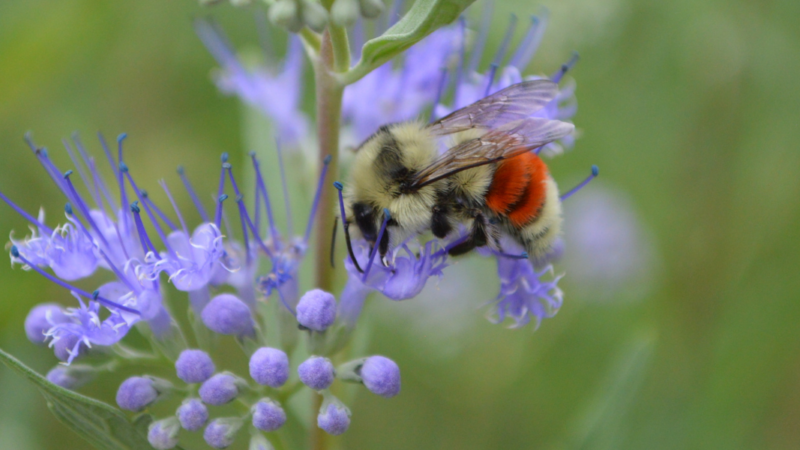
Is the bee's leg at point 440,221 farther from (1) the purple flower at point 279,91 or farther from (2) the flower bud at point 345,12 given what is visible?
(1) the purple flower at point 279,91

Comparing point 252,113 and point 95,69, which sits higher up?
point 95,69

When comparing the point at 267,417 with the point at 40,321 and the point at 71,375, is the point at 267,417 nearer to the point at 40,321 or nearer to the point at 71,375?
the point at 71,375

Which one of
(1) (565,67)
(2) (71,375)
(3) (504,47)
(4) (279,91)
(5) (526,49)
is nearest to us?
(2) (71,375)

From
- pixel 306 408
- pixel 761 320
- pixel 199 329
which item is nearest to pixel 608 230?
pixel 761 320

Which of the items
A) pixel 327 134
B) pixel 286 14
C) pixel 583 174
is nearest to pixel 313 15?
pixel 286 14

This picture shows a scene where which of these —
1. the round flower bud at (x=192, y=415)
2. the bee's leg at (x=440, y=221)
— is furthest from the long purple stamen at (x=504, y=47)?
the round flower bud at (x=192, y=415)

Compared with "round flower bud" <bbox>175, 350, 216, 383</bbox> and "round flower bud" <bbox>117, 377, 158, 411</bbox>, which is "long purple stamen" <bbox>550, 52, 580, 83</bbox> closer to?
"round flower bud" <bbox>175, 350, 216, 383</bbox>

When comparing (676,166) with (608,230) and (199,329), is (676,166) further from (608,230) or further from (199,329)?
(199,329)
